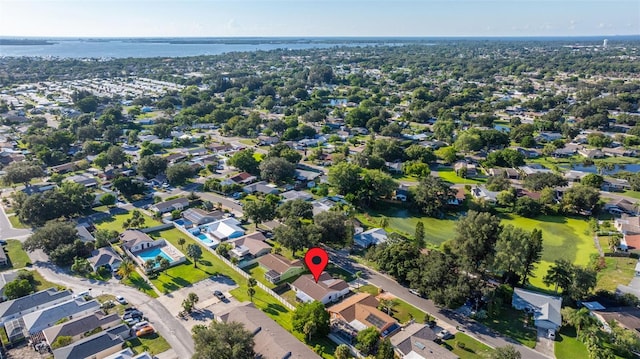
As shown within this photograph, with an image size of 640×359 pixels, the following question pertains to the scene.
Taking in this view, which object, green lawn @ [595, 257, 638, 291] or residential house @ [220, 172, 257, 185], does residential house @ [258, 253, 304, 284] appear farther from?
green lawn @ [595, 257, 638, 291]

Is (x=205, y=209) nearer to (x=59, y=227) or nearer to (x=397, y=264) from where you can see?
(x=59, y=227)

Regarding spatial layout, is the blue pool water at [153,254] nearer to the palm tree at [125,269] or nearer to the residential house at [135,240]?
the residential house at [135,240]

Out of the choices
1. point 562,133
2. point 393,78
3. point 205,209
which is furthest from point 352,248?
point 393,78

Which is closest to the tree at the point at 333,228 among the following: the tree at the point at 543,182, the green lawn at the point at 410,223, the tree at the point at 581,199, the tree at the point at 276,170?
the green lawn at the point at 410,223

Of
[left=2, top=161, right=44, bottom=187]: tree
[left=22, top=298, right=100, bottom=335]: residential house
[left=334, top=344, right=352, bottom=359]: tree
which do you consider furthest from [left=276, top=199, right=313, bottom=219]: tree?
[left=2, top=161, right=44, bottom=187]: tree

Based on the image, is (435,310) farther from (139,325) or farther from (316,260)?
(139,325)

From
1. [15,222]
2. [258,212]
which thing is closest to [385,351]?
[258,212]

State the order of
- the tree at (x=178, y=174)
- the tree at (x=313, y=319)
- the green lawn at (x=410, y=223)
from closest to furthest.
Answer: the tree at (x=313, y=319)
the green lawn at (x=410, y=223)
the tree at (x=178, y=174)
